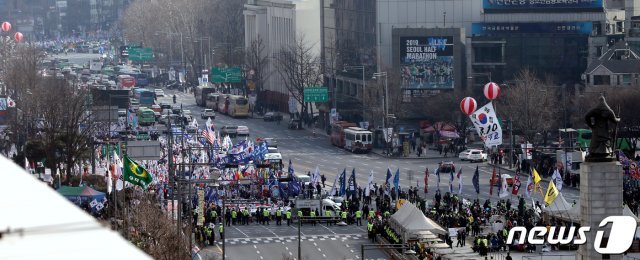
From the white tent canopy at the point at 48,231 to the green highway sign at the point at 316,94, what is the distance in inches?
4284

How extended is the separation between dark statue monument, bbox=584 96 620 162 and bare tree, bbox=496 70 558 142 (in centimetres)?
6186

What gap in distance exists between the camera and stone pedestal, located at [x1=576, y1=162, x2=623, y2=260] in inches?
1168

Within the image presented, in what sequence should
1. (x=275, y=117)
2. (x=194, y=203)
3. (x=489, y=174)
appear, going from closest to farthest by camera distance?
(x=194, y=203) < (x=489, y=174) < (x=275, y=117)

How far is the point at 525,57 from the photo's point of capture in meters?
112

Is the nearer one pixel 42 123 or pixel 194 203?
pixel 194 203

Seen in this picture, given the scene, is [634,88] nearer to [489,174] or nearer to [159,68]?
[489,174]

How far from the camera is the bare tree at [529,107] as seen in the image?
9312 cm

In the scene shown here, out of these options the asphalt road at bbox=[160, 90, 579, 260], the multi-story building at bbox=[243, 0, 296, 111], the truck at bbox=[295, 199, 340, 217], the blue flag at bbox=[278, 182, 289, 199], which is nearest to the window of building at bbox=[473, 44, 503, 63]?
the asphalt road at bbox=[160, 90, 579, 260]

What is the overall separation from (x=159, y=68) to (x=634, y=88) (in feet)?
335

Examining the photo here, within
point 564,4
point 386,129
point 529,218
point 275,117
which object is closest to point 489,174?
point 386,129

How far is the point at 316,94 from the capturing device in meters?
114

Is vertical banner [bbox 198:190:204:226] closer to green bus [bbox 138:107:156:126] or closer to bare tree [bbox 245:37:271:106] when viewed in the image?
green bus [bbox 138:107:156:126]

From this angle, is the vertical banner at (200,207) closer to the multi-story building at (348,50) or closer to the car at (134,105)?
the multi-story building at (348,50)

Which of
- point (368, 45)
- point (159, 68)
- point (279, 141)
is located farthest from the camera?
point (159, 68)
